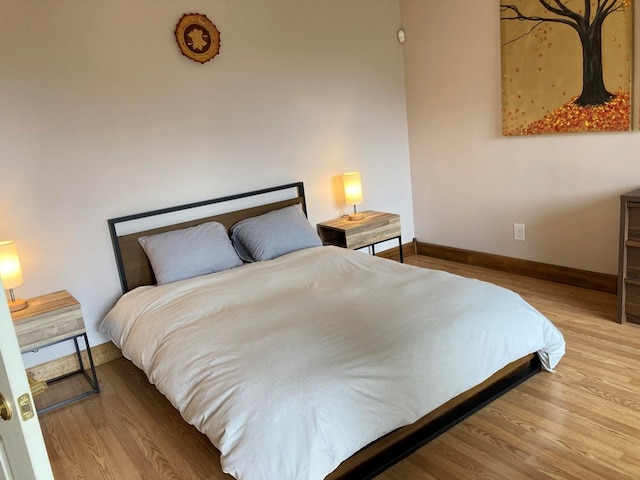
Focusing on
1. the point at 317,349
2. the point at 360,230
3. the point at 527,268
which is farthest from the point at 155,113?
the point at 527,268

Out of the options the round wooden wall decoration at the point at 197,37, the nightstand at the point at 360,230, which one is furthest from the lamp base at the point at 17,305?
the nightstand at the point at 360,230

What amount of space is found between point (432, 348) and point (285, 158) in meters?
2.28

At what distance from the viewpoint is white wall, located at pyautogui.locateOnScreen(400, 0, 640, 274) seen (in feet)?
11.1

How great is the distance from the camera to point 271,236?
3492 mm

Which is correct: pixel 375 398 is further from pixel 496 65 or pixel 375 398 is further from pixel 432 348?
pixel 496 65

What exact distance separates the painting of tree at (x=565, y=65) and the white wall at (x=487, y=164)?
10cm

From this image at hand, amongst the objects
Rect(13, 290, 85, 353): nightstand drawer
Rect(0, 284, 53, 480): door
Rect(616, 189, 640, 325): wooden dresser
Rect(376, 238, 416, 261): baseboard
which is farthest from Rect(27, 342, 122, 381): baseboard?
Rect(616, 189, 640, 325): wooden dresser

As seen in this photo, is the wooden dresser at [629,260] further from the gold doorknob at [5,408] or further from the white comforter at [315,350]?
the gold doorknob at [5,408]

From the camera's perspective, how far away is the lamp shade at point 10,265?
262 centimetres

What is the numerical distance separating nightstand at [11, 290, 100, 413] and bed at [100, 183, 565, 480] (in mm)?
262

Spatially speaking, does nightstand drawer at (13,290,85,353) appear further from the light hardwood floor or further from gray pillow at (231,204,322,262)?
gray pillow at (231,204,322,262)

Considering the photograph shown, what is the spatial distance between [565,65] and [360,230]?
71.4 inches

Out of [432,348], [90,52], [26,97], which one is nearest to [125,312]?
[26,97]

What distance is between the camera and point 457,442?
2.12 m
